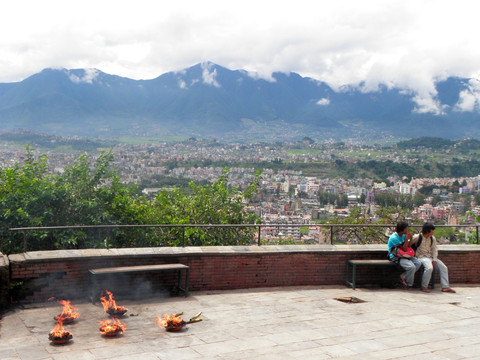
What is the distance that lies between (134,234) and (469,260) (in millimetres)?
6778

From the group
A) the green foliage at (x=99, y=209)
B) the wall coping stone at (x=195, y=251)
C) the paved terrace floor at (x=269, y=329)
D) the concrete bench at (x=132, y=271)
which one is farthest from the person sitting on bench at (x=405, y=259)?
the concrete bench at (x=132, y=271)

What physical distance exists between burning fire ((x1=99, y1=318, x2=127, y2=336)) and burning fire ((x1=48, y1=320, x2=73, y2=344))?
0.40 metres

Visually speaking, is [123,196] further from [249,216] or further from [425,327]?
[425,327]

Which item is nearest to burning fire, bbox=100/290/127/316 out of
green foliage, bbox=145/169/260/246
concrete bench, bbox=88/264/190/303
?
concrete bench, bbox=88/264/190/303

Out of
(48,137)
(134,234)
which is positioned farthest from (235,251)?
(48,137)

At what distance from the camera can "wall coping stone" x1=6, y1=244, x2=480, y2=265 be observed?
760cm

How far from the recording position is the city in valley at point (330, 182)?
50.3 ft

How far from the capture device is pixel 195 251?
Answer: 856 centimetres

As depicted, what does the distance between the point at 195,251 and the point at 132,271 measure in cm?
121

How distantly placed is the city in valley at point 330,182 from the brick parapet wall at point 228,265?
83cm

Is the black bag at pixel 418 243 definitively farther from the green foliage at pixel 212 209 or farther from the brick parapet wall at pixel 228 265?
the green foliage at pixel 212 209

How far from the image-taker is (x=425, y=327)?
23.0 ft

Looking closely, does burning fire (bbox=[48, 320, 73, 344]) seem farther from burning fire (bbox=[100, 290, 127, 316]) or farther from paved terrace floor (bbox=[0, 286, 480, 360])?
burning fire (bbox=[100, 290, 127, 316])

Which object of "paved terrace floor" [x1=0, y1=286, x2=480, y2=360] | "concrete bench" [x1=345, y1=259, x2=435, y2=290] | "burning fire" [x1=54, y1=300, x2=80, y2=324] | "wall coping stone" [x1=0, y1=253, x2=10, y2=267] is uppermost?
"wall coping stone" [x1=0, y1=253, x2=10, y2=267]
